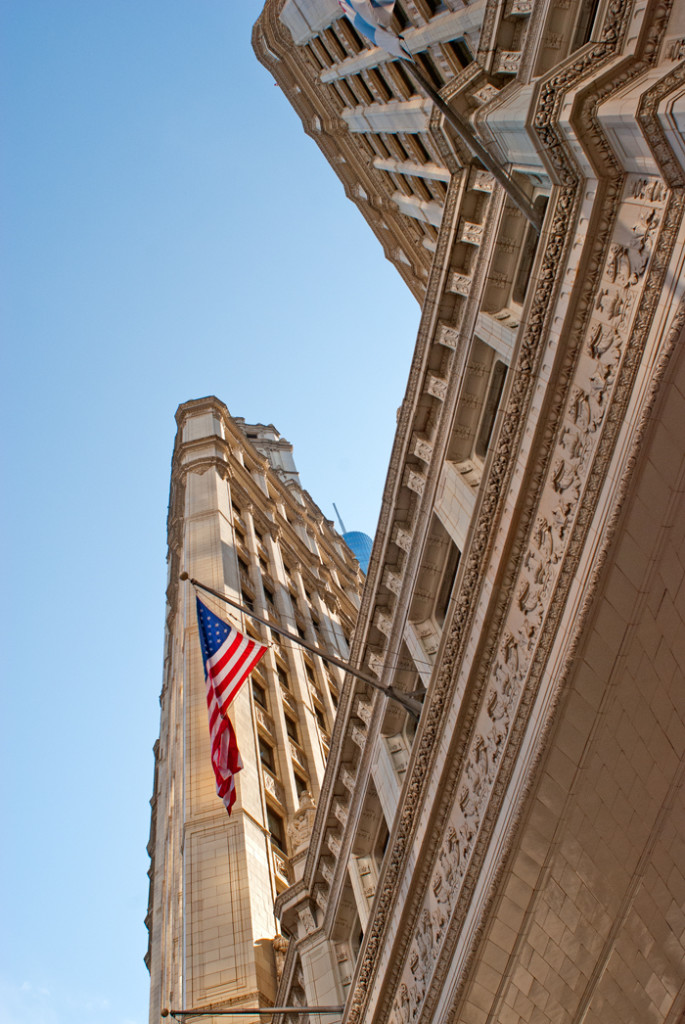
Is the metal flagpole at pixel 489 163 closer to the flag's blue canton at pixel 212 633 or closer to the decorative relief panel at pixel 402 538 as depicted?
the decorative relief panel at pixel 402 538

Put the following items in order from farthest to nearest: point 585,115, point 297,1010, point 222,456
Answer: point 222,456 < point 297,1010 < point 585,115

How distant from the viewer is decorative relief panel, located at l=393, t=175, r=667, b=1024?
1241 cm

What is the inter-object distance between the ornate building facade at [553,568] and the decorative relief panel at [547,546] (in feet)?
0.16

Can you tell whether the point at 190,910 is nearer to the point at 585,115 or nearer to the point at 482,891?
the point at 482,891

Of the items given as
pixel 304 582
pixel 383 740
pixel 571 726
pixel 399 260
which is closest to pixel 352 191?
pixel 399 260

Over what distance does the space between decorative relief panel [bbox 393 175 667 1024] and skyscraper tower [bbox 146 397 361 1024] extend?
32.6ft

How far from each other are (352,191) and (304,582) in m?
25.7

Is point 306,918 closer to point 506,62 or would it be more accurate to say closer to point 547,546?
point 547,546

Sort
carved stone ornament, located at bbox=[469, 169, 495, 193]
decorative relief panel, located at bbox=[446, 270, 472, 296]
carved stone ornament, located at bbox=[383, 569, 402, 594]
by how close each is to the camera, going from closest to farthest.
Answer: carved stone ornament, located at bbox=[469, 169, 495, 193], decorative relief panel, located at bbox=[446, 270, 472, 296], carved stone ornament, located at bbox=[383, 569, 402, 594]

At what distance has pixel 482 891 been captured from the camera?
548 inches

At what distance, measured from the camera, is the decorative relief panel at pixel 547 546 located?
12406mm

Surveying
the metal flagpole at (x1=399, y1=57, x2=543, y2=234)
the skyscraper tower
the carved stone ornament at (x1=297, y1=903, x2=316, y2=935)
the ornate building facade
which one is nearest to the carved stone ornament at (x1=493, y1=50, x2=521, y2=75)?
the ornate building facade

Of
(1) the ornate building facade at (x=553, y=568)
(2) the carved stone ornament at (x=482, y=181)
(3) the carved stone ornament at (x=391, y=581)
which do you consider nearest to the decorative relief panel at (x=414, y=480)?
(1) the ornate building facade at (x=553, y=568)

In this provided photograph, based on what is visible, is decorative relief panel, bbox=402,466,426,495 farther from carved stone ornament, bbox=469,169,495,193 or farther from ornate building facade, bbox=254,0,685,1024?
carved stone ornament, bbox=469,169,495,193
